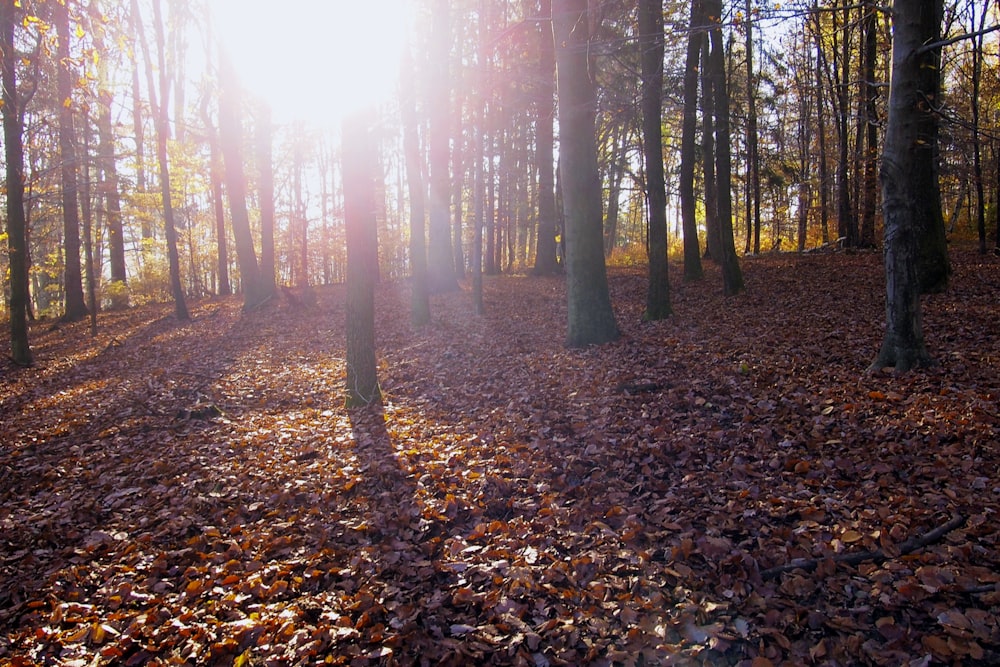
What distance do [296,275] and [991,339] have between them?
1311 inches

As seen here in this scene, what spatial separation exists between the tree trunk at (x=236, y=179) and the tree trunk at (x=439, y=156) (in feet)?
20.0

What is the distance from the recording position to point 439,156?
1730 cm

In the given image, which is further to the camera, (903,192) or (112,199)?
(112,199)

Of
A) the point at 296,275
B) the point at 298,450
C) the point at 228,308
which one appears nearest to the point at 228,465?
the point at 298,450

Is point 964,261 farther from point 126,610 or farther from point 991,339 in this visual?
point 126,610

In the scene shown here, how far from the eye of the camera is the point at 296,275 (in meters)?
34.8

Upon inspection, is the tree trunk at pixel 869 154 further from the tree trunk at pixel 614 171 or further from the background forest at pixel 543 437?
the tree trunk at pixel 614 171

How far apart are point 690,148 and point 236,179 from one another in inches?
586

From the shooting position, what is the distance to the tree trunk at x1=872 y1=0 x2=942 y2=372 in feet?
19.2

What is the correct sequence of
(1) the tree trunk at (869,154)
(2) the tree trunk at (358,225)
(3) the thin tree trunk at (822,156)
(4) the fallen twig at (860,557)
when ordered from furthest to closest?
(3) the thin tree trunk at (822,156) → (1) the tree trunk at (869,154) → (2) the tree trunk at (358,225) → (4) the fallen twig at (860,557)

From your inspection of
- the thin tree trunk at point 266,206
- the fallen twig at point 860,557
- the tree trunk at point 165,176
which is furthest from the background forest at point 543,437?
the thin tree trunk at point 266,206

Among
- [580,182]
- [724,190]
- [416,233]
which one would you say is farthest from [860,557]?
[416,233]

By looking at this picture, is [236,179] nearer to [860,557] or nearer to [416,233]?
[416,233]

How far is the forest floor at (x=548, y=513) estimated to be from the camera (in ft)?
10.6
